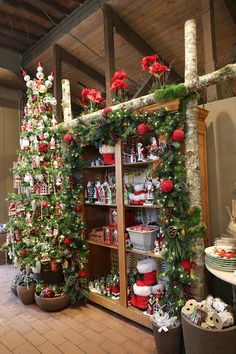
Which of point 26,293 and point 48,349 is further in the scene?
point 26,293

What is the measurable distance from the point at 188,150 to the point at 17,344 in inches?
97.6

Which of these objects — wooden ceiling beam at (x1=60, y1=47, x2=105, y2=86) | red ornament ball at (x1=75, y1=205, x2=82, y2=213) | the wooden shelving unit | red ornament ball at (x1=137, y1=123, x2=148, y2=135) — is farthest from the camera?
wooden ceiling beam at (x1=60, y1=47, x2=105, y2=86)

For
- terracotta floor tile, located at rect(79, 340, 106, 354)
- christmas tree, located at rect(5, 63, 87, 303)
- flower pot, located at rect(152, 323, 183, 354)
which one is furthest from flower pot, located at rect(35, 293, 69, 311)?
flower pot, located at rect(152, 323, 183, 354)

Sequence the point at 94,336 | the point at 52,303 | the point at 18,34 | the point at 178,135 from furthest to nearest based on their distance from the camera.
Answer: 1. the point at 18,34
2. the point at 52,303
3. the point at 94,336
4. the point at 178,135

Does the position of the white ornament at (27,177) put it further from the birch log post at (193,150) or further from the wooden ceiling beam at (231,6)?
the wooden ceiling beam at (231,6)

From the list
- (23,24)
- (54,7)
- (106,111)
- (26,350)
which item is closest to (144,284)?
(26,350)

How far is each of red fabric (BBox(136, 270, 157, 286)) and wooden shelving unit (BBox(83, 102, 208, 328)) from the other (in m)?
0.17

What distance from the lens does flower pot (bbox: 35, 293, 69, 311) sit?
309 cm

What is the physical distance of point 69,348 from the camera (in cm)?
242

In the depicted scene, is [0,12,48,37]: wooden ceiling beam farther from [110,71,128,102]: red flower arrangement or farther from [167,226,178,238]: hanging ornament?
[167,226,178,238]: hanging ornament

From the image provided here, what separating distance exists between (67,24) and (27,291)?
3.74 m

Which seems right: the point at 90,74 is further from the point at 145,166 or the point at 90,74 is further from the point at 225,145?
the point at 225,145

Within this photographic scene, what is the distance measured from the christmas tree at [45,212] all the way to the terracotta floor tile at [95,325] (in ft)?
1.28

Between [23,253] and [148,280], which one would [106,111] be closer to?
[148,280]
